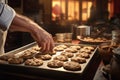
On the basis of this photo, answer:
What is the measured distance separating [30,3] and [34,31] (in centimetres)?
426

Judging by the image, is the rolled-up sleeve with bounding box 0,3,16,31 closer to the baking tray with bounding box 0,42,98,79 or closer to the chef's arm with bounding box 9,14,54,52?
the chef's arm with bounding box 9,14,54,52

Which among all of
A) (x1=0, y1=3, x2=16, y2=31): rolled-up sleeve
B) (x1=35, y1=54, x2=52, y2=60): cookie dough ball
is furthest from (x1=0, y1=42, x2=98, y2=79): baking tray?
(x1=35, y1=54, x2=52, y2=60): cookie dough ball

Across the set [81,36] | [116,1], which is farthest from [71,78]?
[116,1]

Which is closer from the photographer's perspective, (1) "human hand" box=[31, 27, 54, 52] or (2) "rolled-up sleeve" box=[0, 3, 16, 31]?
(2) "rolled-up sleeve" box=[0, 3, 16, 31]

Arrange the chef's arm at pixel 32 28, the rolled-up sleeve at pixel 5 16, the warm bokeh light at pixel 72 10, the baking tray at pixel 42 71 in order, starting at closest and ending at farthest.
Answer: the baking tray at pixel 42 71 < the rolled-up sleeve at pixel 5 16 < the chef's arm at pixel 32 28 < the warm bokeh light at pixel 72 10

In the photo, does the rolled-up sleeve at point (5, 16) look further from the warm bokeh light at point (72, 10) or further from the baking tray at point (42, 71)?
the warm bokeh light at point (72, 10)

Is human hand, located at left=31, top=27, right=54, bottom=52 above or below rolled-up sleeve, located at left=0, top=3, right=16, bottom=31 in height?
below

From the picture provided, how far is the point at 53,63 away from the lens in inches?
80.4

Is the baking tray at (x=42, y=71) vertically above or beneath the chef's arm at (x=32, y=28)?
beneath

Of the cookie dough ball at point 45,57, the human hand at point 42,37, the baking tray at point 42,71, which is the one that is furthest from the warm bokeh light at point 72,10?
the baking tray at point 42,71

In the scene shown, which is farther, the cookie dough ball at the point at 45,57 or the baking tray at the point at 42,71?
the cookie dough ball at the point at 45,57

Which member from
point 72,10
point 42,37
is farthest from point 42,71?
point 72,10

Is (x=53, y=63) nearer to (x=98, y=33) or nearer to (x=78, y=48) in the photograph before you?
(x=78, y=48)

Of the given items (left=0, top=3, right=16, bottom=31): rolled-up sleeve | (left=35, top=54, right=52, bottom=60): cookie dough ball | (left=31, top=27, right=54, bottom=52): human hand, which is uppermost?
(left=0, top=3, right=16, bottom=31): rolled-up sleeve
